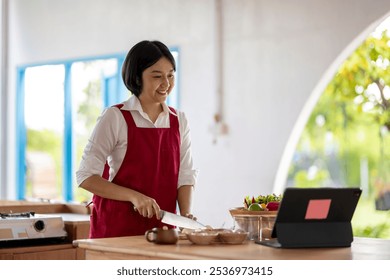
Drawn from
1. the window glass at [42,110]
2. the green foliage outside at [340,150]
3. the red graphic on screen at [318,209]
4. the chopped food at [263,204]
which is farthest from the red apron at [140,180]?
the green foliage outside at [340,150]

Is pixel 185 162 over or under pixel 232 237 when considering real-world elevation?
over

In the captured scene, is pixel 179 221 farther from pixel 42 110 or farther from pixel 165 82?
pixel 42 110

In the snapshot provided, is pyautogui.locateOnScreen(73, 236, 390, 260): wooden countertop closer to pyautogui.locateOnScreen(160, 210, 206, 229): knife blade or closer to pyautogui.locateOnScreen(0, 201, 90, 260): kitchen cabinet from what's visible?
pyautogui.locateOnScreen(160, 210, 206, 229): knife blade

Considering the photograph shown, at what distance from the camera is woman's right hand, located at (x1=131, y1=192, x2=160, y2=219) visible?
322 cm

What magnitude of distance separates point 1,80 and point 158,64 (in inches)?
226

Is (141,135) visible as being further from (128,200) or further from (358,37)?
(358,37)

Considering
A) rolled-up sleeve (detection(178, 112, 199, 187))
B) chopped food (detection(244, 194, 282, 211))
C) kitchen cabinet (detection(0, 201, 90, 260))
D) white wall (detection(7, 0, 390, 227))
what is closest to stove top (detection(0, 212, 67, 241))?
kitchen cabinet (detection(0, 201, 90, 260))

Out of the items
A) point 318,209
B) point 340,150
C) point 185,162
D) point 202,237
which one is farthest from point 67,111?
point 340,150

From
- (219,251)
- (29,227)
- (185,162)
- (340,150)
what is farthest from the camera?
(340,150)

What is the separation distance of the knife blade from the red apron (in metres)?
0.34

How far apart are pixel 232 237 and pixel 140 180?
68cm

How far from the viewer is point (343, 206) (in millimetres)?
2967

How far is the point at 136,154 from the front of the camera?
357 cm
